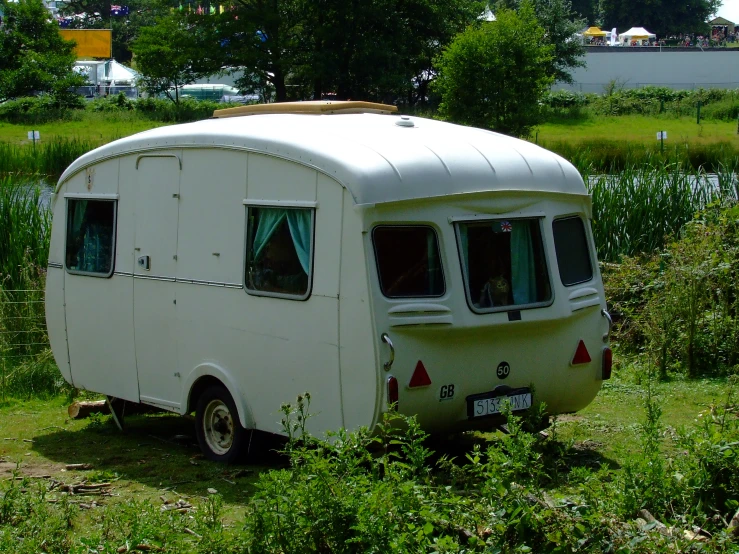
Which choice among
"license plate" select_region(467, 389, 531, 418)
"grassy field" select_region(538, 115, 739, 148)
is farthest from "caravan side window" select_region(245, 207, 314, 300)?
"grassy field" select_region(538, 115, 739, 148)

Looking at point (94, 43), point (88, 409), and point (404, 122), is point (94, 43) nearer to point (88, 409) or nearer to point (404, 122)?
point (88, 409)

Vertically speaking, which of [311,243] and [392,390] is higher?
[311,243]

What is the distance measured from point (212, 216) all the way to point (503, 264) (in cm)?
227

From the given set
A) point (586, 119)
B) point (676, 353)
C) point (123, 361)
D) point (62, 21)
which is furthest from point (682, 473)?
point (62, 21)

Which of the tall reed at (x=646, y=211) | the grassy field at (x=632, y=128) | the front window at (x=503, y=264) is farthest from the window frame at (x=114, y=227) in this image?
the grassy field at (x=632, y=128)

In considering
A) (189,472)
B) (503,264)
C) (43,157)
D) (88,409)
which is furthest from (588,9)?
(189,472)

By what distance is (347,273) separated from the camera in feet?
21.9

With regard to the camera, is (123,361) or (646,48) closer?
(123,361)

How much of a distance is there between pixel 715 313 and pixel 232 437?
574 cm

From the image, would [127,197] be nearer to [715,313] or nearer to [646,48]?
[715,313]

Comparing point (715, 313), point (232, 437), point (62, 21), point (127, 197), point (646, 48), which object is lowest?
point (232, 437)

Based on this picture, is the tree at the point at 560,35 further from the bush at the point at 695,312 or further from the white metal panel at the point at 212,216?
the white metal panel at the point at 212,216

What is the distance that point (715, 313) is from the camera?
10914mm

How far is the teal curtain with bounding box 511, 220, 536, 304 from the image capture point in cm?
721
